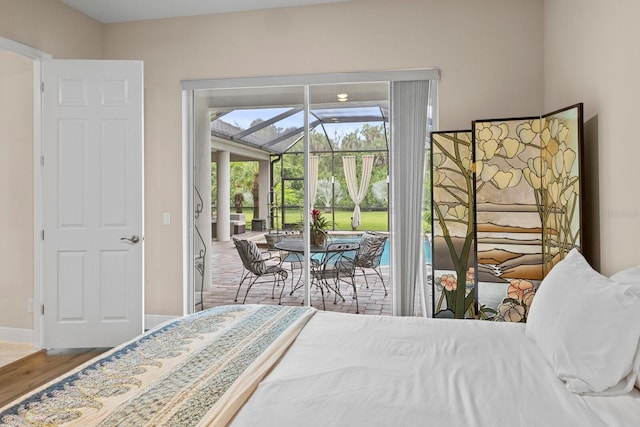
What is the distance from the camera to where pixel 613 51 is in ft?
7.70

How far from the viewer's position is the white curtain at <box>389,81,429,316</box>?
148 inches

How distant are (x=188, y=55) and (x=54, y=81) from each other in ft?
3.74

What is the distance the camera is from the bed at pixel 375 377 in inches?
48.1

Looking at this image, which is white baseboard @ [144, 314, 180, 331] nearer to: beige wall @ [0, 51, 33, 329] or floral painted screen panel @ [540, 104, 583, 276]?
beige wall @ [0, 51, 33, 329]

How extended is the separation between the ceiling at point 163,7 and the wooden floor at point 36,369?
296cm

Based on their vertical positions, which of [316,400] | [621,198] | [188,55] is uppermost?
[188,55]

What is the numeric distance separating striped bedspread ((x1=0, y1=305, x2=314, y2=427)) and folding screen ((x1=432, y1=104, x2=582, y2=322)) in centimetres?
178

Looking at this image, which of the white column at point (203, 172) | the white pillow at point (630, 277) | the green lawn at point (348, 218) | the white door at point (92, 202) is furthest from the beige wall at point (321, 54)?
the white pillow at point (630, 277)

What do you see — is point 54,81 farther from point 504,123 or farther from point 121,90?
point 504,123

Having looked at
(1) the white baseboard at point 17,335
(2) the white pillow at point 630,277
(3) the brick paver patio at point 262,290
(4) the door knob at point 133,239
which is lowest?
(1) the white baseboard at point 17,335

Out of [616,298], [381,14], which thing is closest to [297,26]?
[381,14]

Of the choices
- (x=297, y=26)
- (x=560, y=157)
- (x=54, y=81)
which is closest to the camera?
(x=560, y=157)

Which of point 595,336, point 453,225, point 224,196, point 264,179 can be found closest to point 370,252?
point 453,225

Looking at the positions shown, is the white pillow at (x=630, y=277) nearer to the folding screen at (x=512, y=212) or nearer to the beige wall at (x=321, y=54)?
the folding screen at (x=512, y=212)
